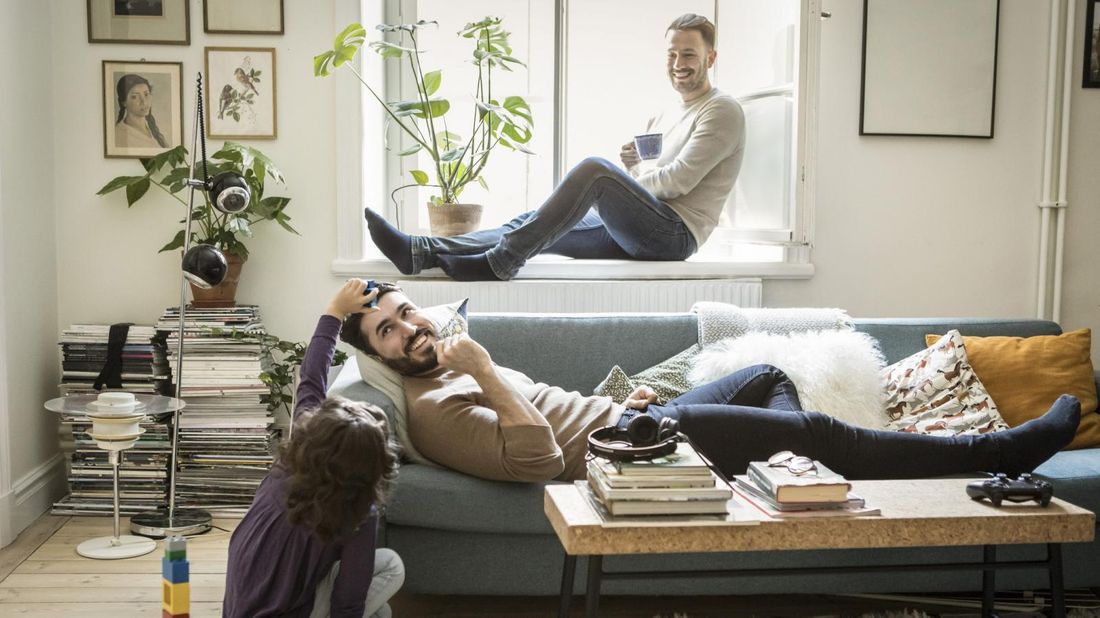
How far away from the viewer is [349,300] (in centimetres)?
246

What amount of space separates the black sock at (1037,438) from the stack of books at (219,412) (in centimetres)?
229

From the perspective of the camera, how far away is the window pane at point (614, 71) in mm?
4320

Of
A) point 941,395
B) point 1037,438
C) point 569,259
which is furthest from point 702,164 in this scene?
point 1037,438

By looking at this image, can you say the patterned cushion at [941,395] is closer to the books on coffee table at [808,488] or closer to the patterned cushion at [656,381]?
the patterned cushion at [656,381]

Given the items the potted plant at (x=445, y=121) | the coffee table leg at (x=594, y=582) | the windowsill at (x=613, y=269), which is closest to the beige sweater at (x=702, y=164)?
the windowsill at (x=613, y=269)

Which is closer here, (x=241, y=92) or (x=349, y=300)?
(x=349, y=300)

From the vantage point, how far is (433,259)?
3666 millimetres

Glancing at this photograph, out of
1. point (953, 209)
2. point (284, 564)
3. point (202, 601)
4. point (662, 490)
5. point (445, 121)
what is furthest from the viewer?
point (953, 209)

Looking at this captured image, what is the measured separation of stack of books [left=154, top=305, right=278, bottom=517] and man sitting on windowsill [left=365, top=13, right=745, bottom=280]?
61 centimetres

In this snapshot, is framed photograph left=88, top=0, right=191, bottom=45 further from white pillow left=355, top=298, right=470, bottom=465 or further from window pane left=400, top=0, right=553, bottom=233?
white pillow left=355, top=298, right=470, bottom=465

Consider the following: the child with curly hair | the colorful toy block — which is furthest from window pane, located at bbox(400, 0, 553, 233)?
the colorful toy block

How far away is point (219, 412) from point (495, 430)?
150 cm

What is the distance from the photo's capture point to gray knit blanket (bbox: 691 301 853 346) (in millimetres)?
3205

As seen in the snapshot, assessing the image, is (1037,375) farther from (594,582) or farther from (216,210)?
(216,210)
